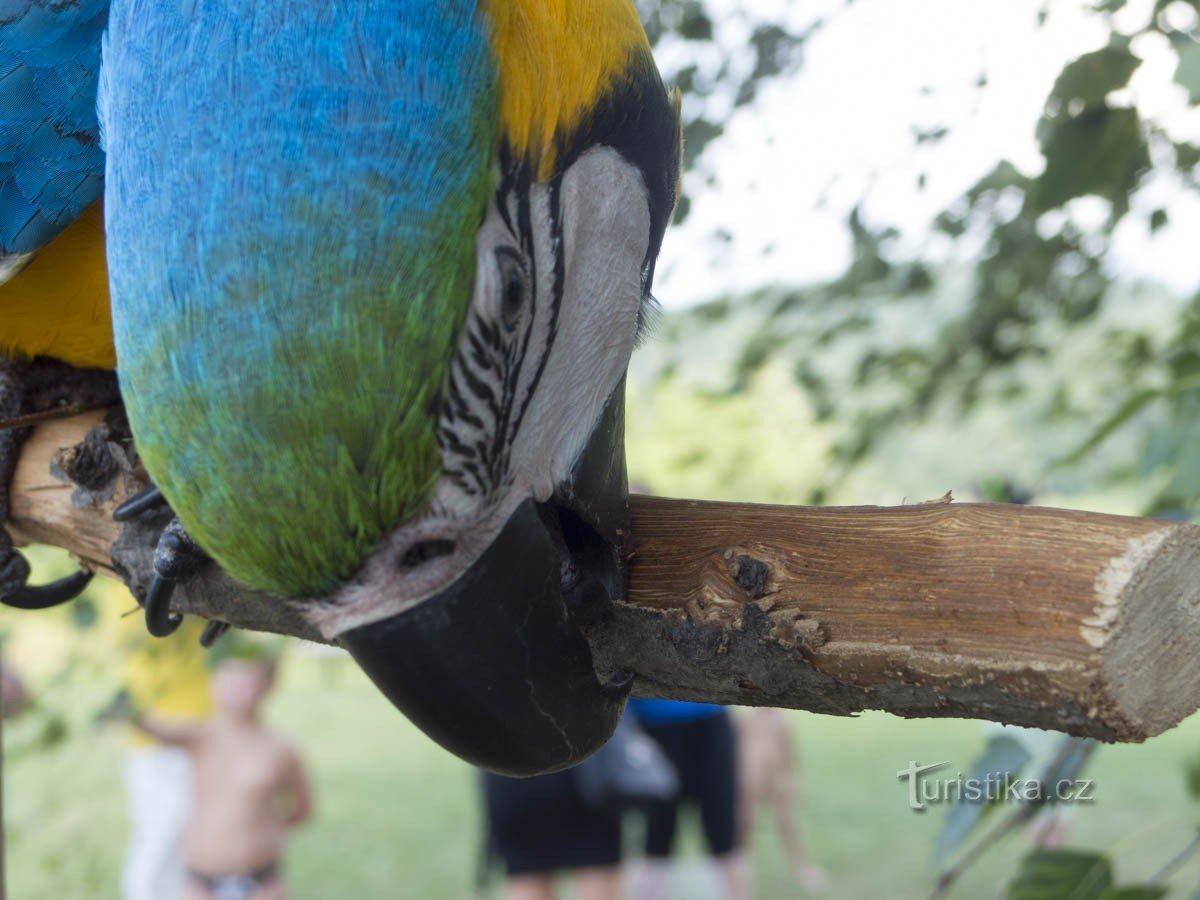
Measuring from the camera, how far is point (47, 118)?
1393mm

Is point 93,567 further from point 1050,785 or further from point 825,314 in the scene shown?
point 825,314

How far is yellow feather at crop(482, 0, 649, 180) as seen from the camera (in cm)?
103

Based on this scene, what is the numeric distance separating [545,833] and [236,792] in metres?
1.53

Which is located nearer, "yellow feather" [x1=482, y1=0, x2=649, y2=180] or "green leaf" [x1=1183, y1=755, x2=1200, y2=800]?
"yellow feather" [x1=482, y1=0, x2=649, y2=180]

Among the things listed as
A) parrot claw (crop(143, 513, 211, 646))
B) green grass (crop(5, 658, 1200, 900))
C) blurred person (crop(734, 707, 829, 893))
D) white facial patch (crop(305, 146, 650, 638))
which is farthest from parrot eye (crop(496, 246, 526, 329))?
blurred person (crop(734, 707, 829, 893))

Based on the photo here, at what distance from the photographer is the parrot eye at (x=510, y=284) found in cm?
95

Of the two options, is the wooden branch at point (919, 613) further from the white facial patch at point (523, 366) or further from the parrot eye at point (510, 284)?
the parrot eye at point (510, 284)

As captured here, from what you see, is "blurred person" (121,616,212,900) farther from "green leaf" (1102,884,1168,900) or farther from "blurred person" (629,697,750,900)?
"green leaf" (1102,884,1168,900)

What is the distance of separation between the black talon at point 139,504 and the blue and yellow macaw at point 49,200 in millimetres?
279

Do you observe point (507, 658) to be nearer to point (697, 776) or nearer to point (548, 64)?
point (548, 64)

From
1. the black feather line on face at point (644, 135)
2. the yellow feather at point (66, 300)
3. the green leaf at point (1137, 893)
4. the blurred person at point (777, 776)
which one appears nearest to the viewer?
the black feather line on face at point (644, 135)

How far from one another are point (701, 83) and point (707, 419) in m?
2.96

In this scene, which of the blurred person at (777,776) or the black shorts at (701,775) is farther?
the blurred person at (777,776)

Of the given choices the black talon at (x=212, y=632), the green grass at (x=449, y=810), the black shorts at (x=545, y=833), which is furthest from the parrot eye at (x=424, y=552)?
the black shorts at (x=545, y=833)
